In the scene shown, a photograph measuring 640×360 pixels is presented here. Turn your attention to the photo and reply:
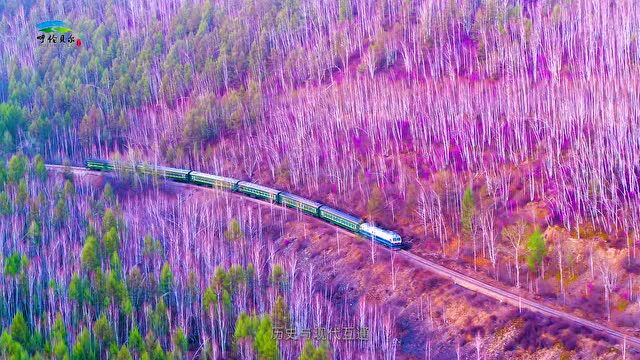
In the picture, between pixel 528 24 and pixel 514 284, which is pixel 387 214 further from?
pixel 528 24

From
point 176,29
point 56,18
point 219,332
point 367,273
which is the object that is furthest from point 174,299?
point 56,18

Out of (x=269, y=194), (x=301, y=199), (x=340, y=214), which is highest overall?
(x=269, y=194)

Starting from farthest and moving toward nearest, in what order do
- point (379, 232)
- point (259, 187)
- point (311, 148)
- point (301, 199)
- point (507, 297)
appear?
point (311, 148)
point (259, 187)
point (301, 199)
point (379, 232)
point (507, 297)

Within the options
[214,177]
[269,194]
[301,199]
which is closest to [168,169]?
[214,177]

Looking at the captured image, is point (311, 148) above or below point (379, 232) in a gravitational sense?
above

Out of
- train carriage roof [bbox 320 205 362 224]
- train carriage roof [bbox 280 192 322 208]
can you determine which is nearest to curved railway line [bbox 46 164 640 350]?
train carriage roof [bbox 320 205 362 224]

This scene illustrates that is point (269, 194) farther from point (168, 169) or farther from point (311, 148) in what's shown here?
point (168, 169)
